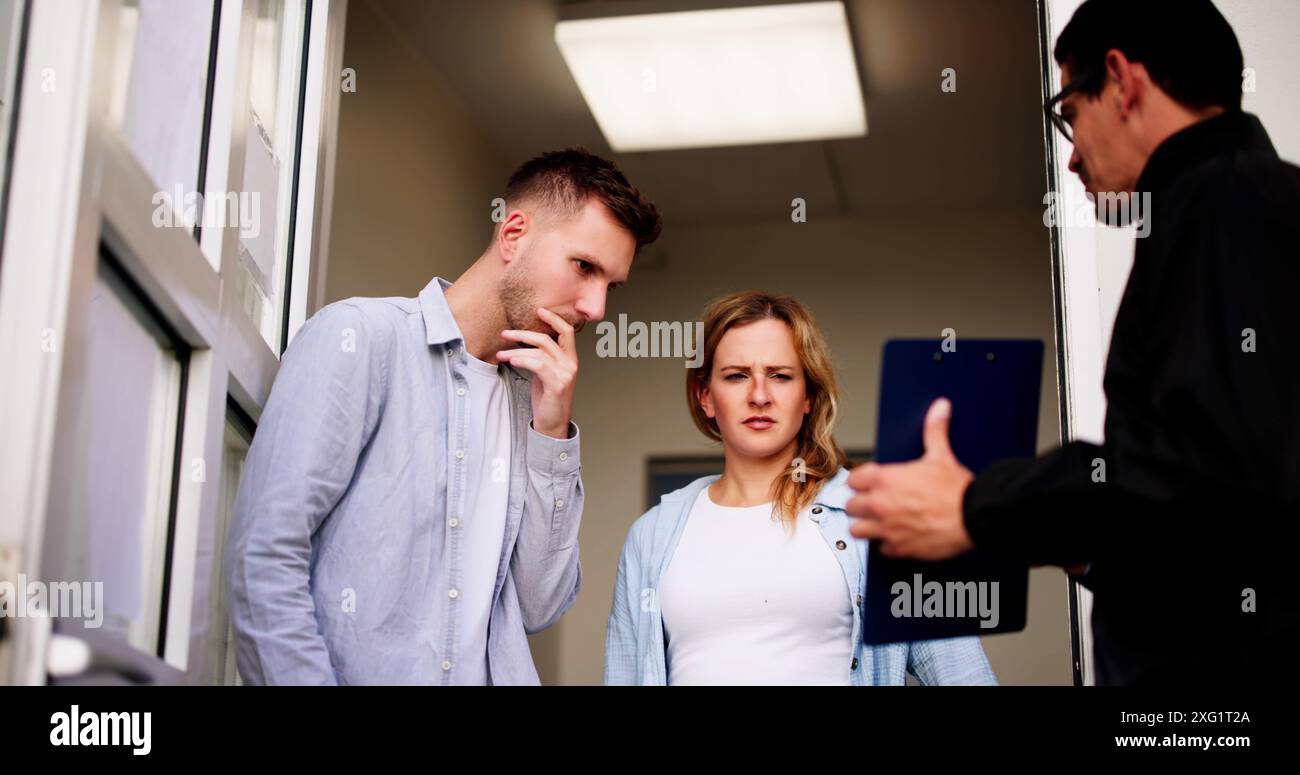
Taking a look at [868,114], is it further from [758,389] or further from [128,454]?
[128,454]

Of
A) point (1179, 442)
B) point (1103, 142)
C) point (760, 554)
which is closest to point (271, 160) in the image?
point (760, 554)

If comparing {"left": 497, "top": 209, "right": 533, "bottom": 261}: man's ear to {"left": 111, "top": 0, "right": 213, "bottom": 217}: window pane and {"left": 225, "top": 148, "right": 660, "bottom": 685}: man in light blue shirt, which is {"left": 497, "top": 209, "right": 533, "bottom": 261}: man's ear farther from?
{"left": 111, "top": 0, "right": 213, "bottom": 217}: window pane

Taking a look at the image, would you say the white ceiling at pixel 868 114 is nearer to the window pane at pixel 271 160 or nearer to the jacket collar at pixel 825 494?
the window pane at pixel 271 160

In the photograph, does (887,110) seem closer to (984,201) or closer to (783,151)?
(783,151)

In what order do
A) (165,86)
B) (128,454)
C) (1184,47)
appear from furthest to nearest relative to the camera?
(165,86), (128,454), (1184,47)

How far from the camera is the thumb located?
5.07 feet

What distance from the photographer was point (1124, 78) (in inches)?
61.3

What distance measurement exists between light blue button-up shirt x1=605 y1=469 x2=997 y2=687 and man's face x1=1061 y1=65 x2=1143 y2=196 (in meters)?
0.82

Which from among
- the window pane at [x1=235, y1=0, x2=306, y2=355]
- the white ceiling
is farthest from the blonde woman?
the white ceiling

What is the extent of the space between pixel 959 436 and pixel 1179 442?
365 millimetres

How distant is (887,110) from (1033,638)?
7.12 ft
